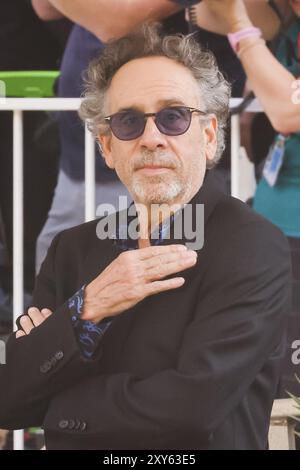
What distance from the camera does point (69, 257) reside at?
265 centimetres

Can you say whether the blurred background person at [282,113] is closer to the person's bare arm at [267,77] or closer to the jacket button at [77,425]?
the person's bare arm at [267,77]

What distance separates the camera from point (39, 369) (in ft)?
7.86

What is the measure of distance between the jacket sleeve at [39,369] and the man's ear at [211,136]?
22.0 inches

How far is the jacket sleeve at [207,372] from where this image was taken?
223 cm

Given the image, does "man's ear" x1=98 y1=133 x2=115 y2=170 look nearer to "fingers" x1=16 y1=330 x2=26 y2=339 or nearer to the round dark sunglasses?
the round dark sunglasses

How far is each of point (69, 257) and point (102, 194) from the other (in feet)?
2.52

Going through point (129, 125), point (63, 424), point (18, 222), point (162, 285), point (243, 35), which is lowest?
point (63, 424)

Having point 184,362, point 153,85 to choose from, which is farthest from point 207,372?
point 153,85

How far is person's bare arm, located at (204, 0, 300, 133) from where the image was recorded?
3.09 meters

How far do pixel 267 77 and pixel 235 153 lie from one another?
29cm

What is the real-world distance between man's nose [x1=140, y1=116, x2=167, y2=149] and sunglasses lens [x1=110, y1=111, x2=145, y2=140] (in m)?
0.02

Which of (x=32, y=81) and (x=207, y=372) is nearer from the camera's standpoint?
(x=207, y=372)

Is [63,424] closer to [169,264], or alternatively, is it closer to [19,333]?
[19,333]

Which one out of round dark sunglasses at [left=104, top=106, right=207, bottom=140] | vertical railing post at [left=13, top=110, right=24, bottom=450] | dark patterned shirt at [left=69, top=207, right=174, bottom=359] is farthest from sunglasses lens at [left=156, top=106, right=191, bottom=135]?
vertical railing post at [left=13, top=110, right=24, bottom=450]
